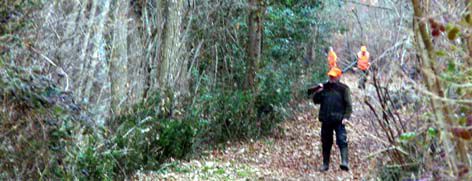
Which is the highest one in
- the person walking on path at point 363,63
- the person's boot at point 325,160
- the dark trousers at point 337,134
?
the person walking on path at point 363,63

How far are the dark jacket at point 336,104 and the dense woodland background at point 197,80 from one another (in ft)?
0.82

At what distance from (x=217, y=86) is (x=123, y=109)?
391cm

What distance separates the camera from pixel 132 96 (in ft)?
44.8

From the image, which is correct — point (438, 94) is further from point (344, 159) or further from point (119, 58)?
point (119, 58)

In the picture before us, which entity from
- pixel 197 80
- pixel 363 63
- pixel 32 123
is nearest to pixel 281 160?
pixel 197 80

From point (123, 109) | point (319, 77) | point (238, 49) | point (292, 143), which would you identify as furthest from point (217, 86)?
point (319, 77)

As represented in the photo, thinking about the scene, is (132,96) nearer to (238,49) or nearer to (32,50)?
(238,49)

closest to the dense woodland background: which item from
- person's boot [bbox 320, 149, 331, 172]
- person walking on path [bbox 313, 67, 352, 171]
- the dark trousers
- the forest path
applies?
person walking on path [bbox 313, 67, 352, 171]

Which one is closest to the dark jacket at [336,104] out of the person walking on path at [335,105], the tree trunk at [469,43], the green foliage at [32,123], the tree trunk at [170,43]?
the person walking on path at [335,105]

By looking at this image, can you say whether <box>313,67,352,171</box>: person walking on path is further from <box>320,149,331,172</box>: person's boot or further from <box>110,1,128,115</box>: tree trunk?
<box>110,1,128,115</box>: tree trunk

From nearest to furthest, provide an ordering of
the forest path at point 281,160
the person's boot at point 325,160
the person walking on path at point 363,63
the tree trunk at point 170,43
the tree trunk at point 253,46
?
the person walking on path at point 363,63 < the forest path at point 281,160 < the person's boot at point 325,160 < the tree trunk at point 170,43 < the tree trunk at point 253,46

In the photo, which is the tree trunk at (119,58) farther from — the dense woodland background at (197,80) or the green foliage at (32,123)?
the green foliage at (32,123)

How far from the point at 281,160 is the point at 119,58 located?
4.08 metres

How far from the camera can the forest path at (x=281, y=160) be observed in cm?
1222
